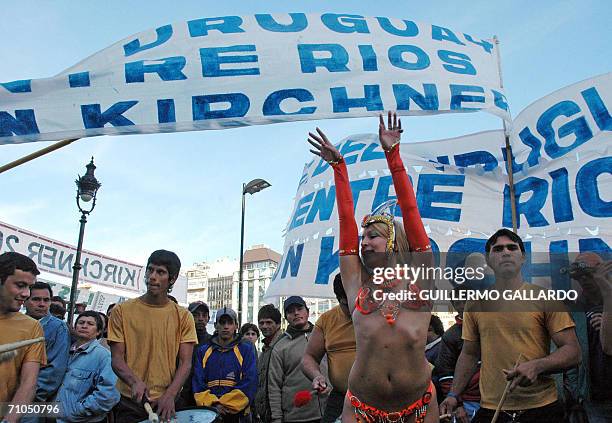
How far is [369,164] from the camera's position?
273 inches

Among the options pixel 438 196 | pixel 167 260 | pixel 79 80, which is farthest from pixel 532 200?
pixel 79 80

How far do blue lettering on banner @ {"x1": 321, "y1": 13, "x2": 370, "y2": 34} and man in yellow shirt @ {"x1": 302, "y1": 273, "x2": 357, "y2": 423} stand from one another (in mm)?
3107

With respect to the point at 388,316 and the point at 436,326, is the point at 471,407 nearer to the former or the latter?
the point at 436,326

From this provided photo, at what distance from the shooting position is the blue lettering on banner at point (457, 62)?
6004mm

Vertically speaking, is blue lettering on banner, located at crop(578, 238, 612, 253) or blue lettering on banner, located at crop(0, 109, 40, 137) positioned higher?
blue lettering on banner, located at crop(0, 109, 40, 137)

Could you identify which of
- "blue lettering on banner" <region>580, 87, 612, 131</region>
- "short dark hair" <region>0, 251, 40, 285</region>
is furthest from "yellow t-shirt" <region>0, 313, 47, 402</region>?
"blue lettering on banner" <region>580, 87, 612, 131</region>

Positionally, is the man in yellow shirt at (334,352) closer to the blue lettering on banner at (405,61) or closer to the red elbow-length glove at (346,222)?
the red elbow-length glove at (346,222)

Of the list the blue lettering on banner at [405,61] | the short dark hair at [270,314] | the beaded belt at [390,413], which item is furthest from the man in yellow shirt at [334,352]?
the blue lettering on banner at [405,61]

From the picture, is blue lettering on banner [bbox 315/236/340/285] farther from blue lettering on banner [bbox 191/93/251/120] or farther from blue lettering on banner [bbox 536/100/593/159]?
blue lettering on banner [bbox 536/100/593/159]

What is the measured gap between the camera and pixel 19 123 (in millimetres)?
5027

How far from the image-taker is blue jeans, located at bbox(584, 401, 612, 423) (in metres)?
3.54

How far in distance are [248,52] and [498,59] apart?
9.43 ft

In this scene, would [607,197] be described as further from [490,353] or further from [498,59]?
[490,353]

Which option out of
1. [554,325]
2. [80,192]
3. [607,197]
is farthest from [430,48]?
[80,192]
